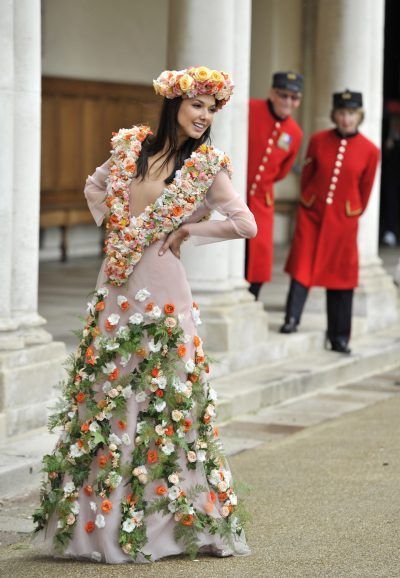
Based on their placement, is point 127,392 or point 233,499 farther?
point 233,499

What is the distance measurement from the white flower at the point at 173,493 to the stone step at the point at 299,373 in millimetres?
3287

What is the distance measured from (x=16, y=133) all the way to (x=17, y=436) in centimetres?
152

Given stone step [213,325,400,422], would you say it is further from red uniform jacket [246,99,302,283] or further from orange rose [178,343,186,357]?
orange rose [178,343,186,357]

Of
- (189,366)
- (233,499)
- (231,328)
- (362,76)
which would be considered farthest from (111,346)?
(362,76)

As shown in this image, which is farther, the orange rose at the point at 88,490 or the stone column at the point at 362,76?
the stone column at the point at 362,76

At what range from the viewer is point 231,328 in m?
9.71

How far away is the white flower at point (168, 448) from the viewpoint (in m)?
5.33

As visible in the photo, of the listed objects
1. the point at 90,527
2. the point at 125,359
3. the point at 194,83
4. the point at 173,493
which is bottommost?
the point at 90,527

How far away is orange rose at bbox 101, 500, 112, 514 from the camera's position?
5.27 metres

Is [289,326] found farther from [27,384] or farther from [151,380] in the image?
[151,380]

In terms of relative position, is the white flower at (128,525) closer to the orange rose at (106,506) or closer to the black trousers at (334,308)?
the orange rose at (106,506)

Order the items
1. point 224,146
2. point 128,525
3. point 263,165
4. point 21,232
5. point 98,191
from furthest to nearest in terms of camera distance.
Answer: point 263,165 → point 224,146 → point 21,232 → point 98,191 → point 128,525

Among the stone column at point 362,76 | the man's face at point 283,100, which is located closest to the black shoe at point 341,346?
the stone column at point 362,76

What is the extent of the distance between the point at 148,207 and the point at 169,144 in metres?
0.25
